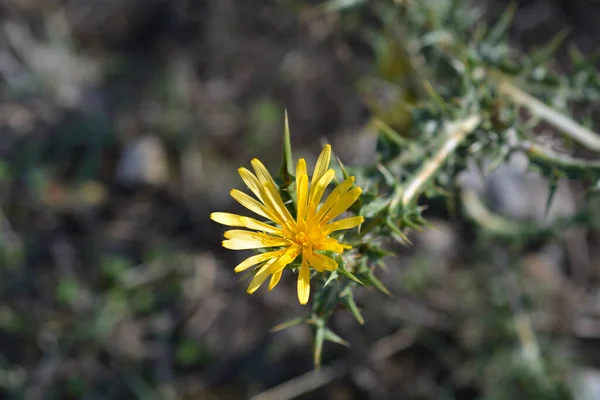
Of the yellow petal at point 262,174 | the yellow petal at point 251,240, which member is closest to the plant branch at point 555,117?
the yellow petal at point 262,174

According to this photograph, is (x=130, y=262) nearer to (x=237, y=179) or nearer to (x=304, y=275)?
(x=237, y=179)

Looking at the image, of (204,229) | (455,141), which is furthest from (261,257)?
(204,229)

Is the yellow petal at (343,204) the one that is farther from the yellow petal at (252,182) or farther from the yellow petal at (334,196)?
the yellow petal at (252,182)

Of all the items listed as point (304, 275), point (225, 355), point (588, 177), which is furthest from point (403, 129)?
point (225, 355)

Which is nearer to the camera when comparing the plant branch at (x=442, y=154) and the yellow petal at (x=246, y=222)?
the yellow petal at (x=246, y=222)

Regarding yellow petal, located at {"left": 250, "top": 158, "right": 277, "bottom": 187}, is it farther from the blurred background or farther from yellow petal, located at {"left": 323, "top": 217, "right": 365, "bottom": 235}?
the blurred background
